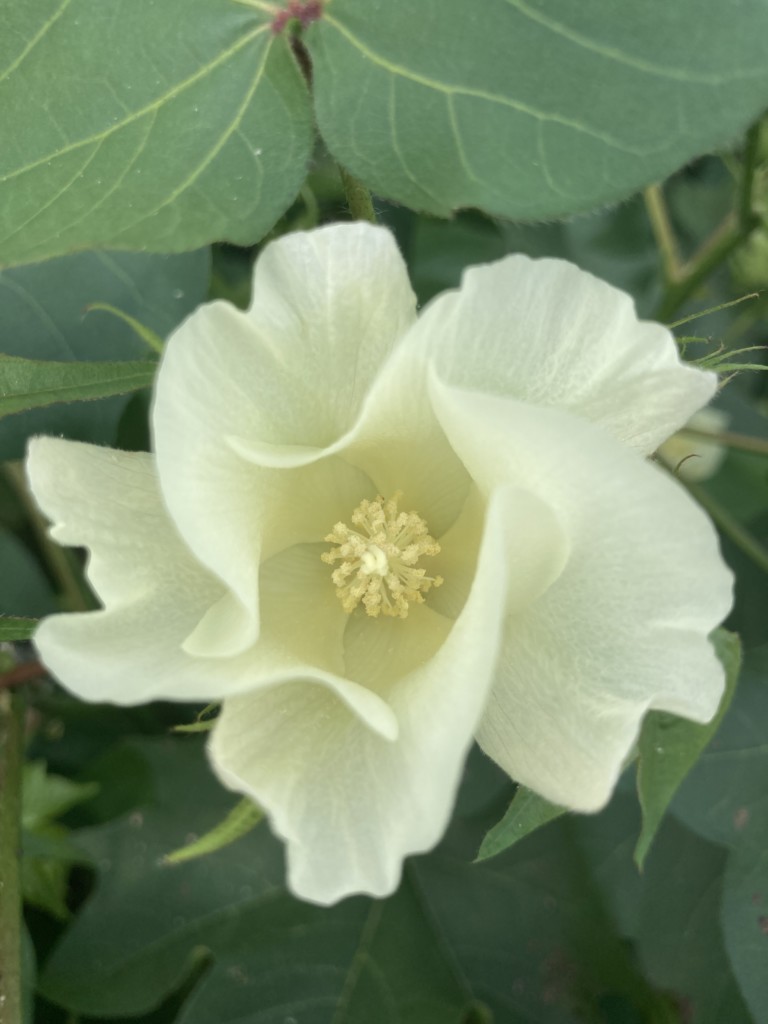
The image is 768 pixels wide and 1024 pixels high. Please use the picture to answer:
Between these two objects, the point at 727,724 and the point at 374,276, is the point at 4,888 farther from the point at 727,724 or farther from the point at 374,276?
the point at 727,724

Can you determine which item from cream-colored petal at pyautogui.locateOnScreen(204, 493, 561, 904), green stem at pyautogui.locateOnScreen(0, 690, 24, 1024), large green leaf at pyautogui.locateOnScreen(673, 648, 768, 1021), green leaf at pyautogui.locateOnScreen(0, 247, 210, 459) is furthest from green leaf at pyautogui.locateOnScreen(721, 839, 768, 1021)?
green leaf at pyautogui.locateOnScreen(0, 247, 210, 459)

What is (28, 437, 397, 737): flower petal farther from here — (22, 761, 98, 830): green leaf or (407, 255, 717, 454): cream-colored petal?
(22, 761, 98, 830): green leaf

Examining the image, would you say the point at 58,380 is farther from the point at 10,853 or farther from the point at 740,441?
the point at 740,441

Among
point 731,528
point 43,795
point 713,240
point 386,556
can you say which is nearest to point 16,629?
point 386,556

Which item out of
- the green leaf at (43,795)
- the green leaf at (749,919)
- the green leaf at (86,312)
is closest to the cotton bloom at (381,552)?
the green leaf at (86,312)

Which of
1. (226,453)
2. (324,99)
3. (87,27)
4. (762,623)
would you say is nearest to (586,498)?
(226,453)

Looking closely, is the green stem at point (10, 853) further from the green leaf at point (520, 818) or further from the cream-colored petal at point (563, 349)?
the cream-colored petal at point (563, 349)
